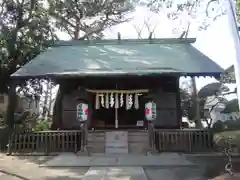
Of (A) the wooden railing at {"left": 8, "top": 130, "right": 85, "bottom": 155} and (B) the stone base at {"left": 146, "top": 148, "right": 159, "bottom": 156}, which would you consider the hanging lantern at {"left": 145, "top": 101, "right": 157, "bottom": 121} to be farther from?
(A) the wooden railing at {"left": 8, "top": 130, "right": 85, "bottom": 155}

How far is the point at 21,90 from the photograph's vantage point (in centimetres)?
1762

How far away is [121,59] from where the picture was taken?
51.3ft

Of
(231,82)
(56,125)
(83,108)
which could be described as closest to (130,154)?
(83,108)

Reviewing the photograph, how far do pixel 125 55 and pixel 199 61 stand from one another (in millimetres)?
4058

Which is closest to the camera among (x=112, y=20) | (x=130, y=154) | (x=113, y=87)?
(x=130, y=154)

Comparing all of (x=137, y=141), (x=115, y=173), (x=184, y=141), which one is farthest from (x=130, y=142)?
(x=115, y=173)

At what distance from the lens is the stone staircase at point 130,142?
41.6 ft

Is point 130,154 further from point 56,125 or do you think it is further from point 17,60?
point 17,60

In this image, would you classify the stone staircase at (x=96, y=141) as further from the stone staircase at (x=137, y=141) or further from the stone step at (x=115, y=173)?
the stone step at (x=115, y=173)

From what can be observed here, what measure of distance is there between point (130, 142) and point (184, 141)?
7.65 ft

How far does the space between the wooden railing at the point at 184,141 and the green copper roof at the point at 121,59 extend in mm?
2663

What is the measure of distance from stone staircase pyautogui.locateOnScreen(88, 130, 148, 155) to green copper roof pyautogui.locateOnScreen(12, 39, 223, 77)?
2683mm

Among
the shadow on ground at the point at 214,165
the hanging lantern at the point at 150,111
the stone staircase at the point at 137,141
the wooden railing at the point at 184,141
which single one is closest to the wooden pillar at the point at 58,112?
the stone staircase at the point at 137,141

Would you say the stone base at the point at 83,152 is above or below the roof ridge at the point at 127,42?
below
